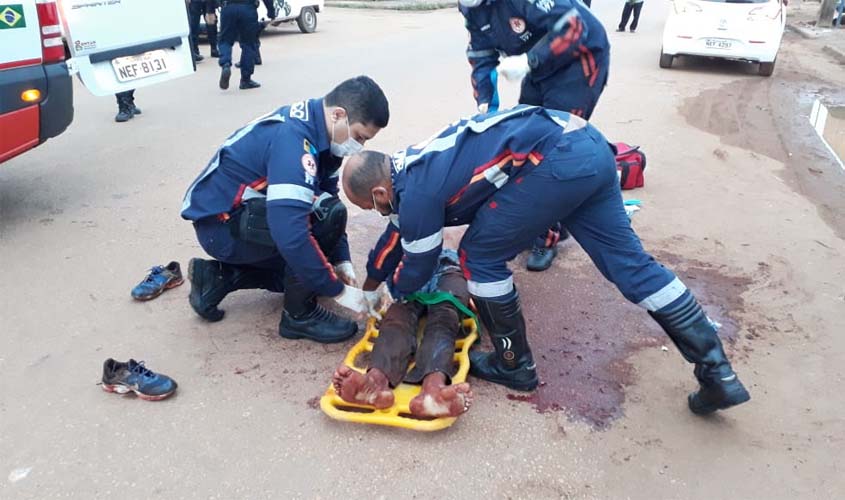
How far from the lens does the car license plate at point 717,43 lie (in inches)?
379

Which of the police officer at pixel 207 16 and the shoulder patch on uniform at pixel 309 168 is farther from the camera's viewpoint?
the police officer at pixel 207 16

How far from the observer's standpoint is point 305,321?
3.08 m

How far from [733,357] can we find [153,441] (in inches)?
93.1

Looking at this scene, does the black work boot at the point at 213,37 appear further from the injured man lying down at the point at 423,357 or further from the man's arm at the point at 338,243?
the injured man lying down at the point at 423,357

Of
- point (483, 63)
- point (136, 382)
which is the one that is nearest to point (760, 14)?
point (483, 63)

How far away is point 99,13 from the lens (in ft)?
15.3

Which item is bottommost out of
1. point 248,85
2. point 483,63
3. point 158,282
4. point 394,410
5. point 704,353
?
point 248,85

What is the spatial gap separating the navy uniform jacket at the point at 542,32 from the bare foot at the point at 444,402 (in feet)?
5.82

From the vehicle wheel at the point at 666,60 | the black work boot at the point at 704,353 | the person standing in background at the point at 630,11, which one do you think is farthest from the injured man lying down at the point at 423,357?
the person standing in background at the point at 630,11

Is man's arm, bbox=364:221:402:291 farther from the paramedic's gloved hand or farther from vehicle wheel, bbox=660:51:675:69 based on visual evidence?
vehicle wheel, bbox=660:51:675:69

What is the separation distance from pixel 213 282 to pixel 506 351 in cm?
141

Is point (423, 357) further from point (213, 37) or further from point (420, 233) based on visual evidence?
point (213, 37)

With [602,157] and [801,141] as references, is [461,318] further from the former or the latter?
[801,141]

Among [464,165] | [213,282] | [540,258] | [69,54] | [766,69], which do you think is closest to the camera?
[464,165]
